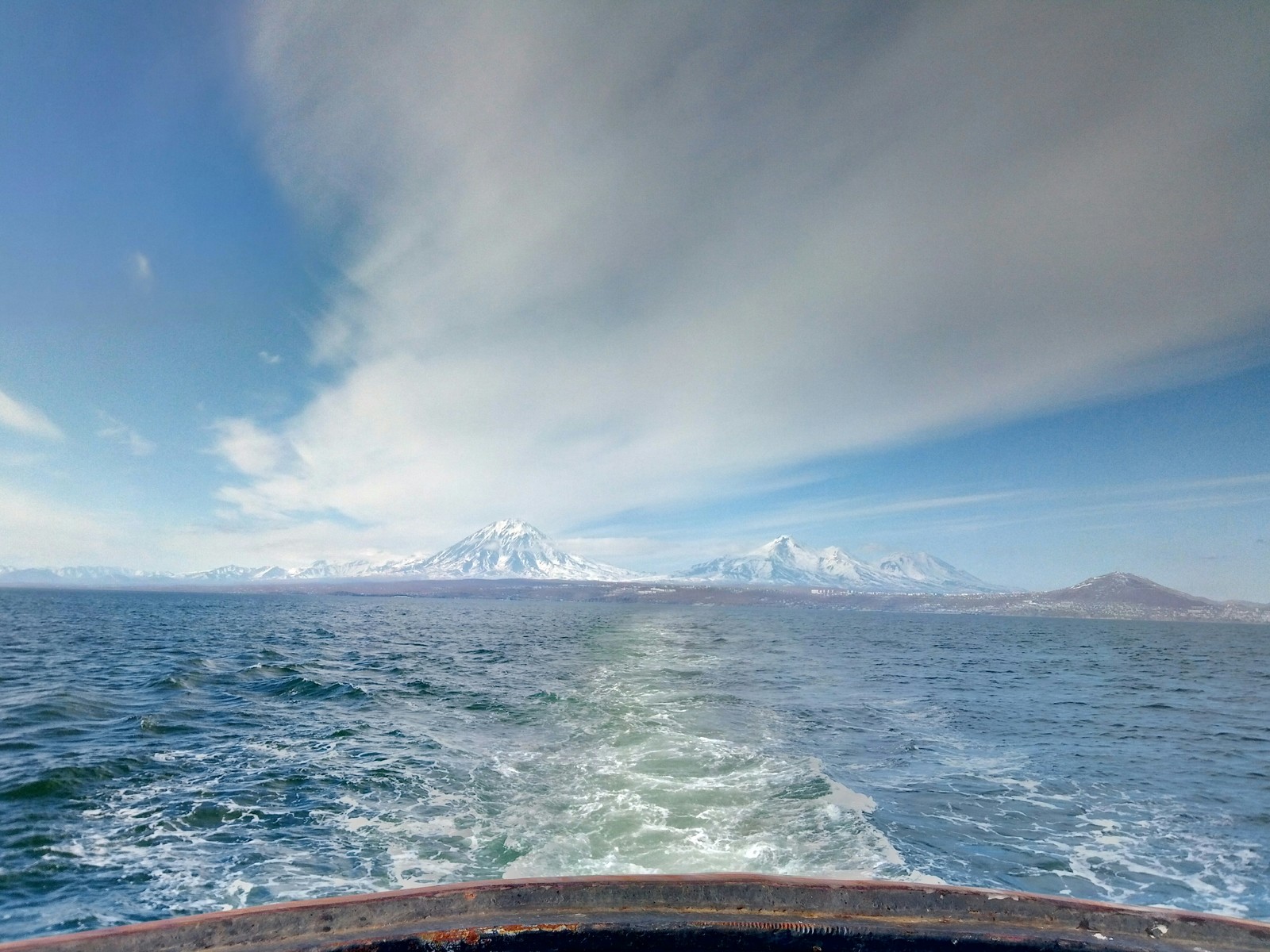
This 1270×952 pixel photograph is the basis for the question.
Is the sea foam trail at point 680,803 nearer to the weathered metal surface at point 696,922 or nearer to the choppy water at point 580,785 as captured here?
the choppy water at point 580,785

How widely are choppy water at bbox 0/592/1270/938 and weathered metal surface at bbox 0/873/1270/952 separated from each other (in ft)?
22.5

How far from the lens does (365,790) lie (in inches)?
502

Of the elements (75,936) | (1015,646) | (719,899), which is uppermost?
(75,936)

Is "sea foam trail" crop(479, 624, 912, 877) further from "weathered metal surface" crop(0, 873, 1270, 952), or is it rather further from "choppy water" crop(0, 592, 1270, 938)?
"weathered metal surface" crop(0, 873, 1270, 952)

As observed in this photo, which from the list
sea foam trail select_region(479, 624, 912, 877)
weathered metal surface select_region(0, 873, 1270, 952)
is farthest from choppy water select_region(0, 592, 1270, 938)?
weathered metal surface select_region(0, 873, 1270, 952)

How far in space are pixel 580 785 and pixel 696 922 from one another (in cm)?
1123

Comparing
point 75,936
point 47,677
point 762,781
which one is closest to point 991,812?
point 762,781

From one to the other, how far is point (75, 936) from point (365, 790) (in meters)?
11.5

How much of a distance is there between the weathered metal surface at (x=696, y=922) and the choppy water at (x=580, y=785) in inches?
270

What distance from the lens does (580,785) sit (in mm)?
13586

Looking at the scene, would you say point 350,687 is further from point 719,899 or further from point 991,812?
point 719,899

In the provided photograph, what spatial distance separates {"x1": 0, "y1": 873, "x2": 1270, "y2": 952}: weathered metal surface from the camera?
325cm

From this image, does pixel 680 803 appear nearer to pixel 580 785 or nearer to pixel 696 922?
pixel 580 785

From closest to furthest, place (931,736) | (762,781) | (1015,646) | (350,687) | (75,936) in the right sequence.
Answer: (75,936), (762,781), (931,736), (350,687), (1015,646)
